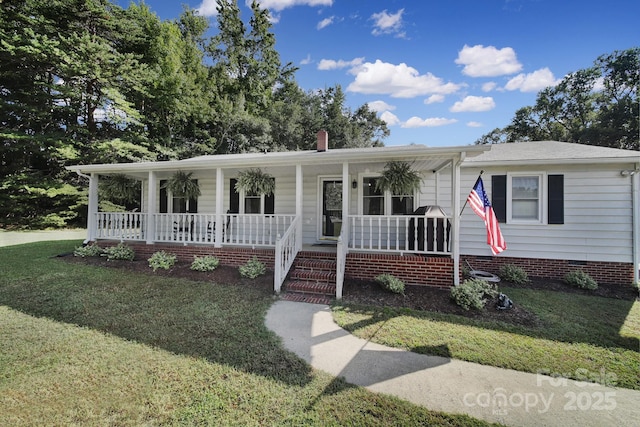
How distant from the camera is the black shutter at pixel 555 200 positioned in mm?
6980

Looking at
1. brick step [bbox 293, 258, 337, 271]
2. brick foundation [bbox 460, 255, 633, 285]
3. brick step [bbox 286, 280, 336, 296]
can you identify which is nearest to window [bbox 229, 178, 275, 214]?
brick step [bbox 293, 258, 337, 271]

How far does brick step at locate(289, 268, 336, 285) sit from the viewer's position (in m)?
6.04

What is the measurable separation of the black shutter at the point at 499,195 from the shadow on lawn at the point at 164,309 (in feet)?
21.3

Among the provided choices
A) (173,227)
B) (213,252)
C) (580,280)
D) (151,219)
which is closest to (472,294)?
(580,280)

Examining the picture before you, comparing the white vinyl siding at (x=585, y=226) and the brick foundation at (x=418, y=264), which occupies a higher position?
the white vinyl siding at (x=585, y=226)

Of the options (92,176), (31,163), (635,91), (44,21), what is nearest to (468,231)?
(92,176)

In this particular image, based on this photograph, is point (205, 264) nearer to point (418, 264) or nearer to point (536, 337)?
point (418, 264)

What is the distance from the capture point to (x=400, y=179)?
616 centimetres

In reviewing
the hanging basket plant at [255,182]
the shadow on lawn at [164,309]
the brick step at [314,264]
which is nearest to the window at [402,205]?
the brick step at [314,264]

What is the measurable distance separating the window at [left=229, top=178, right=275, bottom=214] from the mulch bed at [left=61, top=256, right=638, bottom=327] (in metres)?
2.54

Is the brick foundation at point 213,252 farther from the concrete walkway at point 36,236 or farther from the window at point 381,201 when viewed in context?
the concrete walkway at point 36,236

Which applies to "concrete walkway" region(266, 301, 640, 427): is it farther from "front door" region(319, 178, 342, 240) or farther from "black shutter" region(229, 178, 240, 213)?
"black shutter" region(229, 178, 240, 213)

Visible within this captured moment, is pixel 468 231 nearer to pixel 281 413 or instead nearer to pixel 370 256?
pixel 370 256

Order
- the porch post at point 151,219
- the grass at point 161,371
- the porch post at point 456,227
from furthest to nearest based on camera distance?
the porch post at point 151,219 < the porch post at point 456,227 < the grass at point 161,371
